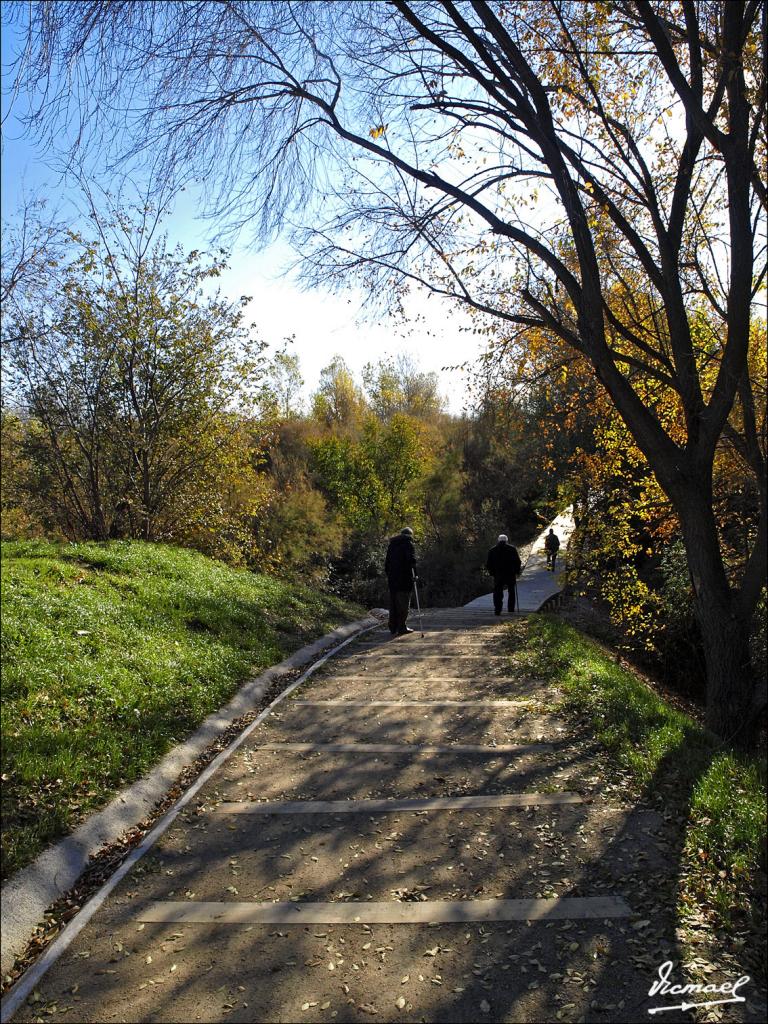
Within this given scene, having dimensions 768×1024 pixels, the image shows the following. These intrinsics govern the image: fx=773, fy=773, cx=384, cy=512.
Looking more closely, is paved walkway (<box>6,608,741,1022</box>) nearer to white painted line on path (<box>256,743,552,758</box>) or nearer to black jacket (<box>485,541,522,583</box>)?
white painted line on path (<box>256,743,552,758</box>)

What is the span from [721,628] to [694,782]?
9.60 feet

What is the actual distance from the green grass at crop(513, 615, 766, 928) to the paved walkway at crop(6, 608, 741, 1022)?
18cm

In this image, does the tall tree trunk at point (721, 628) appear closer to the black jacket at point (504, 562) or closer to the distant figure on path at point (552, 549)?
the black jacket at point (504, 562)

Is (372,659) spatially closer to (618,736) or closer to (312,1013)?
(618,736)

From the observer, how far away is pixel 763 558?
7.44m

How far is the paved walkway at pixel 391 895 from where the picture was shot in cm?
337

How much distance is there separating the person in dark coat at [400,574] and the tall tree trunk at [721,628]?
5.87 meters

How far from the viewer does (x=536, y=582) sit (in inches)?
997

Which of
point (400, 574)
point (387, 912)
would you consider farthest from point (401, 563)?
point (387, 912)

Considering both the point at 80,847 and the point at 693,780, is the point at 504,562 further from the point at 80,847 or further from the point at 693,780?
the point at 80,847

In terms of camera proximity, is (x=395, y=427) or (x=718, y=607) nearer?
(x=718, y=607)

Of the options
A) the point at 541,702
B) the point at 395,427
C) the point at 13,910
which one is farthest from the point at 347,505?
the point at 13,910

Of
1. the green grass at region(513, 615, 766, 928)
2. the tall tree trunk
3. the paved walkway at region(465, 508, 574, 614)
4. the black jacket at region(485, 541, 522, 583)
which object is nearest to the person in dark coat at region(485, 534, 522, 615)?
the black jacket at region(485, 541, 522, 583)

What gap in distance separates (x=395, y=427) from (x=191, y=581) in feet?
96.5
